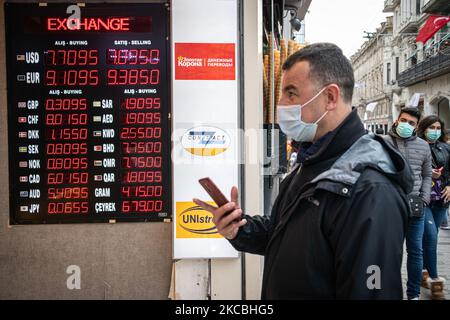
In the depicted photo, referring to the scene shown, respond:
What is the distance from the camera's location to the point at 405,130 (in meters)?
5.21

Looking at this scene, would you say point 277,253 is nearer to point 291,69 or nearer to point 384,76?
point 291,69

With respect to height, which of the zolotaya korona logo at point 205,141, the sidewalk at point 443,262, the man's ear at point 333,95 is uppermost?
the man's ear at point 333,95

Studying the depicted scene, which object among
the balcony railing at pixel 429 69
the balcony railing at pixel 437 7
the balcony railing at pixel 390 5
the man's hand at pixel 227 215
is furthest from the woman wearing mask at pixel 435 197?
the balcony railing at pixel 390 5

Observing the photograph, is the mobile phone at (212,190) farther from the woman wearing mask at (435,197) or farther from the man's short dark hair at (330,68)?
the woman wearing mask at (435,197)

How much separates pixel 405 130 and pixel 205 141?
2576 millimetres

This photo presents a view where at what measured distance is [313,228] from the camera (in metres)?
1.79

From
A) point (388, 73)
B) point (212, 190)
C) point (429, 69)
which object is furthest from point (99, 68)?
point (388, 73)

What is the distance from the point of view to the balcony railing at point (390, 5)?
46069 mm

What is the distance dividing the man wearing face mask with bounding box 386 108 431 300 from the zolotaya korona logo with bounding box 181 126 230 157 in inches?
92.1

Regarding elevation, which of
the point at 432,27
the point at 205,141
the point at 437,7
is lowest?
the point at 205,141

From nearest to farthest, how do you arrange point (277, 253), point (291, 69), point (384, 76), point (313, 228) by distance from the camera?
1. point (313, 228)
2. point (277, 253)
3. point (291, 69)
4. point (384, 76)

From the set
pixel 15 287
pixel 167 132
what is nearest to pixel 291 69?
pixel 167 132

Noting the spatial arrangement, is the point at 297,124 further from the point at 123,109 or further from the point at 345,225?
the point at 123,109
